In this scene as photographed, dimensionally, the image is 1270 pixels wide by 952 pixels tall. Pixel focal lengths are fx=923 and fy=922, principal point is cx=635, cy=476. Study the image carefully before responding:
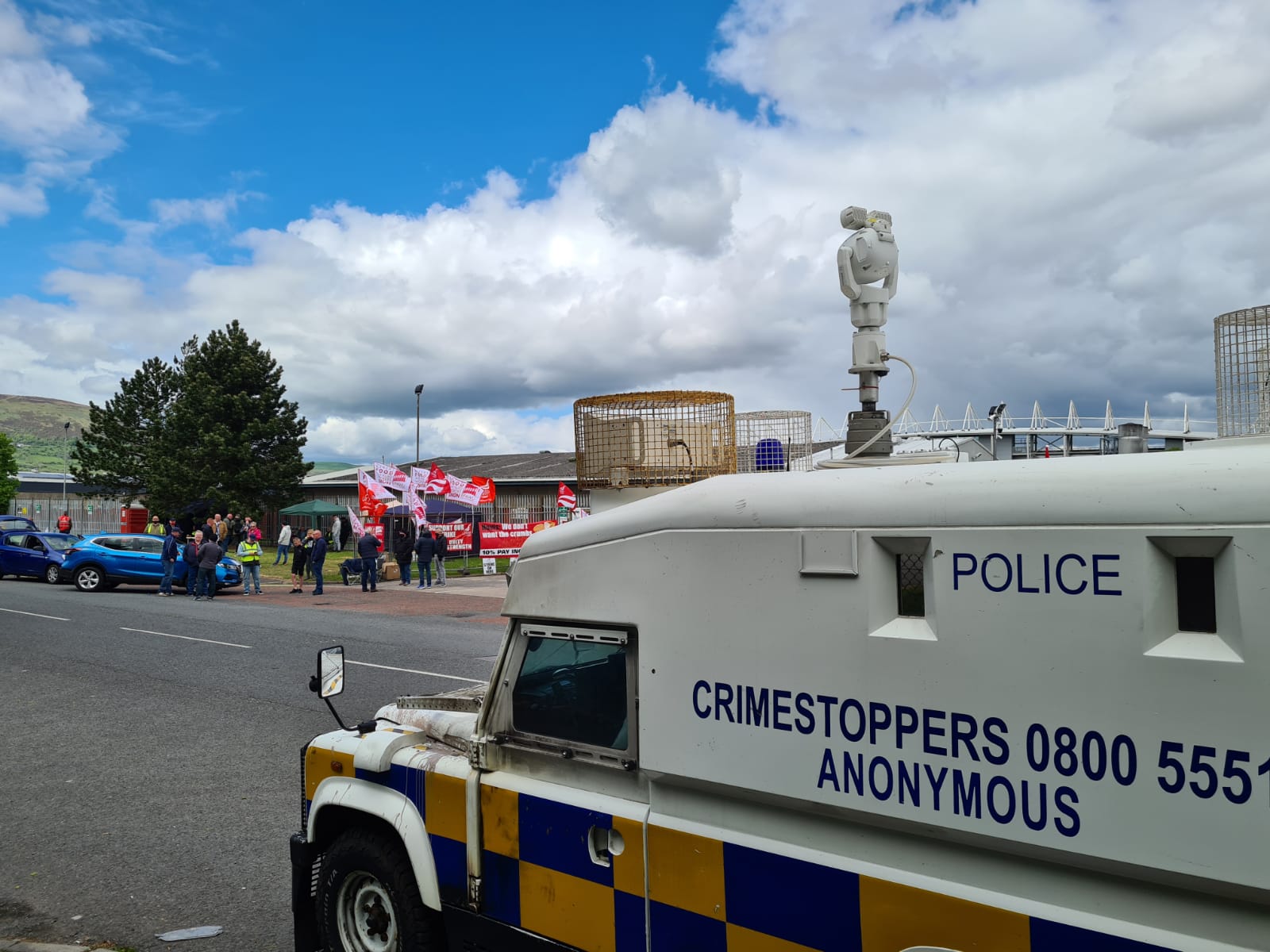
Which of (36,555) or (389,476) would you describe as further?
(389,476)

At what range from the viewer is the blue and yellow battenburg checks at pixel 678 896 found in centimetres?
219

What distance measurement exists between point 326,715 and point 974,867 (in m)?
8.10

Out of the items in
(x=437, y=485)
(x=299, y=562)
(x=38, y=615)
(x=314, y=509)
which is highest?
(x=437, y=485)

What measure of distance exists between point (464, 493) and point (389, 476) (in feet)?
8.62

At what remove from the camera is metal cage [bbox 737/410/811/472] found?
5367 mm

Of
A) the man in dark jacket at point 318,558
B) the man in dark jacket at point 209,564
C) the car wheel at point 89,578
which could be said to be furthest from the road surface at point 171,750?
the car wheel at point 89,578

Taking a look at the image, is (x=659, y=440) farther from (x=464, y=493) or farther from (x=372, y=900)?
(x=464, y=493)

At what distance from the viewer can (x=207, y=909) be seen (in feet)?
16.3

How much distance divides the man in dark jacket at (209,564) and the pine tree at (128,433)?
29307 millimetres

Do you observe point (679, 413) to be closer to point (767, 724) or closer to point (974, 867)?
point (767, 724)

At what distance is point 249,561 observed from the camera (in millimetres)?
23047

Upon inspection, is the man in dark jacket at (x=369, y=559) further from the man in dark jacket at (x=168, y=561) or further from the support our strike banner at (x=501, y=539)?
the man in dark jacket at (x=168, y=561)

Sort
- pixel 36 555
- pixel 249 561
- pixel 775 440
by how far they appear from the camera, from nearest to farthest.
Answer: pixel 775 440
pixel 249 561
pixel 36 555

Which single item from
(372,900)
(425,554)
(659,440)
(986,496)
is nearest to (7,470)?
(425,554)
